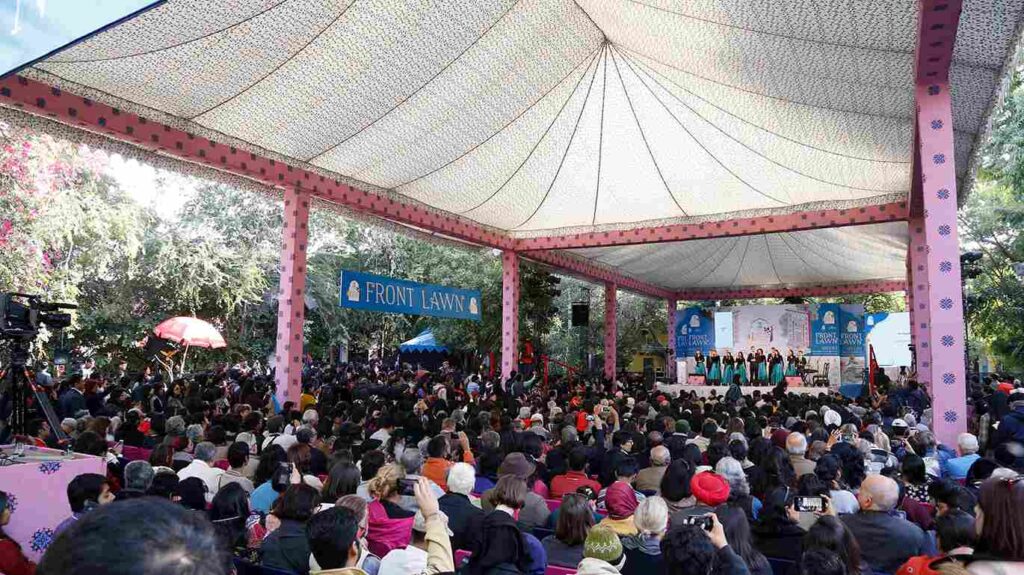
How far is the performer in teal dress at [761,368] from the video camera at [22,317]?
1644 centimetres

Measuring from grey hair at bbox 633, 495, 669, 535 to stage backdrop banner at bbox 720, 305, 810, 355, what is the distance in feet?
58.1

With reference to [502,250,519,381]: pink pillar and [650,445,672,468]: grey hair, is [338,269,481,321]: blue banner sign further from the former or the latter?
[650,445,672,468]: grey hair

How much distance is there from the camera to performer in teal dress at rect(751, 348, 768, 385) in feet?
58.3

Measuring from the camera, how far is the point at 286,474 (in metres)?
3.69

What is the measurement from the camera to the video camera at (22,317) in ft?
13.7

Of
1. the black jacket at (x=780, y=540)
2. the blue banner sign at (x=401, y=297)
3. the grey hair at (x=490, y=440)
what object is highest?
the blue banner sign at (x=401, y=297)

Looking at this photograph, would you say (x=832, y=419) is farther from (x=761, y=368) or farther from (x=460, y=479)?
(x=761, y=368)

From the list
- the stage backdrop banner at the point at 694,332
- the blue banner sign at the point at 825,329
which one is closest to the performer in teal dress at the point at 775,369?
the blue banner sign at the point at 825,329

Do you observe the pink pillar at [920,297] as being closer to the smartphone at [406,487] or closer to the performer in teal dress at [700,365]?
the smartphone at [406,487]

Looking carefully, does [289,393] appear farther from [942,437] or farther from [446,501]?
[942,437]

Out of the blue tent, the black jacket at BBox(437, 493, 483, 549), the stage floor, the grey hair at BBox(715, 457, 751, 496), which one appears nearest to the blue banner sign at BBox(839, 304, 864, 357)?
the stage floor

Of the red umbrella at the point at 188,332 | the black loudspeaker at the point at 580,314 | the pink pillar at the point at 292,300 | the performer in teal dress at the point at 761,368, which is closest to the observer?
the pink pillar at the point at 292,300

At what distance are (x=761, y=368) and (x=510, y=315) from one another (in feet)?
29.1

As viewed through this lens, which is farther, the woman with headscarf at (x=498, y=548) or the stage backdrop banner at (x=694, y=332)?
the stage backdrop banner at (x=694, y=332)
